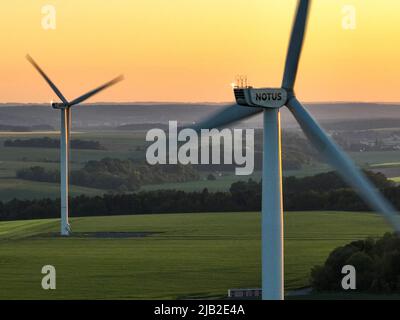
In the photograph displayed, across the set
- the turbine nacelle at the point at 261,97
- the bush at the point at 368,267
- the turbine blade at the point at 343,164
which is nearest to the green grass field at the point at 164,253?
the bush at the point at 368,267

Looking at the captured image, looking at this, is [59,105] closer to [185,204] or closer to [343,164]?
[185,204]

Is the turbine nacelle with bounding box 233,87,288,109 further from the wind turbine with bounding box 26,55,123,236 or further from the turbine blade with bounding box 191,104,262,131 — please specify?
the wind turbine with bounding box 26,55,123,236

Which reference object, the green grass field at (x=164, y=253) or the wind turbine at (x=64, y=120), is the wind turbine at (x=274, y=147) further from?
the wind turbine at (x=64, y=120)

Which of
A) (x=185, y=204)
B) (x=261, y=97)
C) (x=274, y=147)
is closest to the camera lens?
(x=274, y=147)

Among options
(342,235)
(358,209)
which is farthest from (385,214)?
(358,209)

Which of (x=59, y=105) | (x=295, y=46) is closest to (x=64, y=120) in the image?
(x=59, y=105)

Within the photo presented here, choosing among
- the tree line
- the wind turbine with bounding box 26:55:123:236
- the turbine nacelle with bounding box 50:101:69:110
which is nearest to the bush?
the wind turbine with bounding box 26:55:123:236
